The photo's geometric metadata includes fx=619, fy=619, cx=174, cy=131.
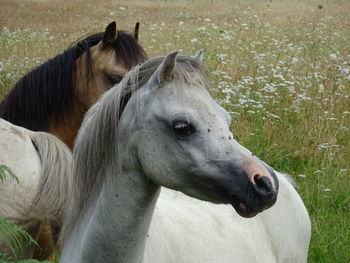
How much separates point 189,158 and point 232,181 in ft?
0.61

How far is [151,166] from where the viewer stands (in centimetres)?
235

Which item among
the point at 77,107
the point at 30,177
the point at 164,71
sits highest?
the point at 164,71

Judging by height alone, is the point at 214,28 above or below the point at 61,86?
below

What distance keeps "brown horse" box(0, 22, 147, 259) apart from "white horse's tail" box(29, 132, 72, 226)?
1.07 m

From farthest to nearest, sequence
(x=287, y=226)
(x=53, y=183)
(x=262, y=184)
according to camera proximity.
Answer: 1. (x=287, y=226)
2. (x=53, y=183)
3. (x=262, y=184)

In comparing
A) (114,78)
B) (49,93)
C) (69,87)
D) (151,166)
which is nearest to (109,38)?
(114,78)

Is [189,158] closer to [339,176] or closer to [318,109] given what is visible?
[339,176]

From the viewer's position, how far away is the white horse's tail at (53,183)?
320cm

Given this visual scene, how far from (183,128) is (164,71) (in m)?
0.25

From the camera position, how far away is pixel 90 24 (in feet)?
51.2

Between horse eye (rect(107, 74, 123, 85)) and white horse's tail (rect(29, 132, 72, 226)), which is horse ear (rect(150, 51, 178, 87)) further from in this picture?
horse eye (rect(107, 74, 123, 85))

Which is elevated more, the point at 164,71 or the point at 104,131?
the point at 164,71

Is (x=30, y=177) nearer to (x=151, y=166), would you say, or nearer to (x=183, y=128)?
(x=151, y=166)

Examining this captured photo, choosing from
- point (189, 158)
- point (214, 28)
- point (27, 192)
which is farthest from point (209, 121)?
point (214, 28)
